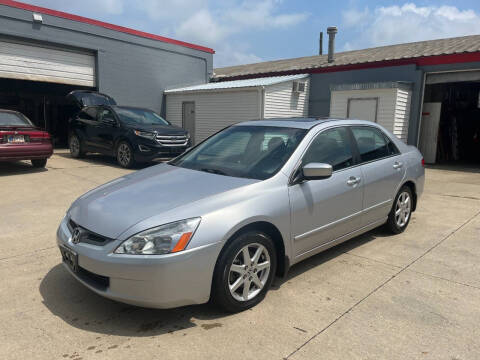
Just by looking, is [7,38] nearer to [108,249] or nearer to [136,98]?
[136,98]

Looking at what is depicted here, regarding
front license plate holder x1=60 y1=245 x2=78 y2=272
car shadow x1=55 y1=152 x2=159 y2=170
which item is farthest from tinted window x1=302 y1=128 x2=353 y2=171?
car shadow x1=55 y1=152 x2=159 y2=170

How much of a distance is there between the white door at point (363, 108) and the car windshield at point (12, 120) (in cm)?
997

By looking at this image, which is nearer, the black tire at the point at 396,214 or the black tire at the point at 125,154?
the black tire at the point at 396,214

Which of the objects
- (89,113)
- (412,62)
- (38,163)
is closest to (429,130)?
(412,62)

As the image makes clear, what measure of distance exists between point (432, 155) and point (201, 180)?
1209 centimetres

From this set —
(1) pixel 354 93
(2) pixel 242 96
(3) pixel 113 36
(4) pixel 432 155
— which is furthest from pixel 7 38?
(4) pixel 432 155

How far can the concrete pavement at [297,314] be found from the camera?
250cm

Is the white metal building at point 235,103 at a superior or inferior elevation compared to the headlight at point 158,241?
superior

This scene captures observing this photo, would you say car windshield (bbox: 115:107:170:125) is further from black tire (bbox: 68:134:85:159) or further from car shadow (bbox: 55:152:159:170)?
black tire (bbox: 68:134:85:159)

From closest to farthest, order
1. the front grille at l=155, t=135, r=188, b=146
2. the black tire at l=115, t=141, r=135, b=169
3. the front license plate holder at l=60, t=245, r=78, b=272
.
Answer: the front license plate holder at l=60, t=245, r=78, b=272 → the front grille at l=155, t=135, r=188, b=146 → the black tire at l=115, t=141, r=135, b=169

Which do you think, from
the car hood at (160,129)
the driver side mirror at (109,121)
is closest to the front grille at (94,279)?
the car hood at (160,129)

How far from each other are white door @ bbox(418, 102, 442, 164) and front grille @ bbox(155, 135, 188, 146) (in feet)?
27.4

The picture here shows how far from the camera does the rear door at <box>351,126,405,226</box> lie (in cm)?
416

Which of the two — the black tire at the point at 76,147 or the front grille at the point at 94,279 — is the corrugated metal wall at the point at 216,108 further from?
the front grille at the point at 94,279
